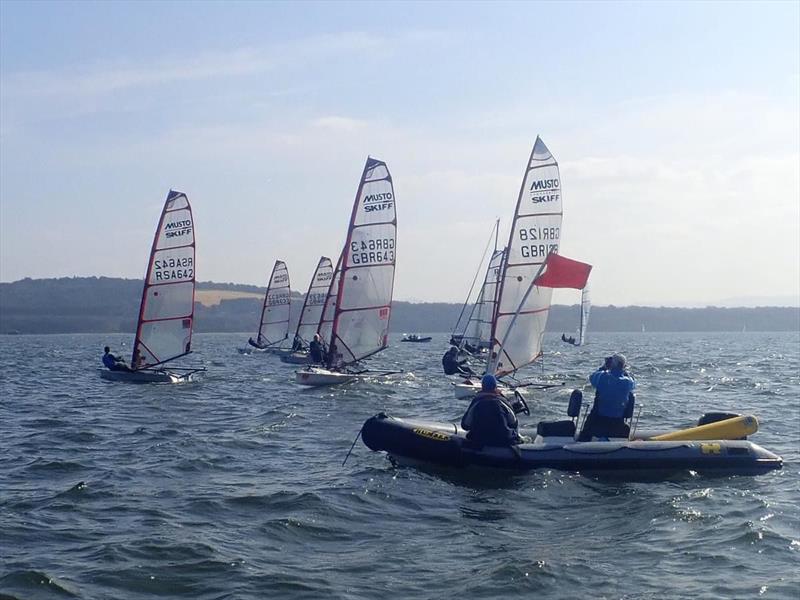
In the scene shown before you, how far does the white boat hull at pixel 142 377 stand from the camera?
26.0 meters

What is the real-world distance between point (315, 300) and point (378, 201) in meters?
18.6

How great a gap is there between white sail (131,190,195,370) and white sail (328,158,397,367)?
4492 mm

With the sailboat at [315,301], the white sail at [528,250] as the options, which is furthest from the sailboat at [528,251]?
the sailboat at [315,301]

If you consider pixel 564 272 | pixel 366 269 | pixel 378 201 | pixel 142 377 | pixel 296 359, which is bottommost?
pixel 142 377

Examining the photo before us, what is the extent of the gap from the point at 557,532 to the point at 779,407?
13425 mm

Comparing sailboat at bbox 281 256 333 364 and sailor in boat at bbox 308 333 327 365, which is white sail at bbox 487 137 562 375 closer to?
sailor in boat at bbox 308 333 327 365

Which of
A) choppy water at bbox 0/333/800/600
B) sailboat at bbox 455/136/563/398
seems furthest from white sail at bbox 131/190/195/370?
choppy water at bbox 0/333/800/600

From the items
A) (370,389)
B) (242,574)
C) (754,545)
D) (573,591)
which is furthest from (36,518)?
(370,389)

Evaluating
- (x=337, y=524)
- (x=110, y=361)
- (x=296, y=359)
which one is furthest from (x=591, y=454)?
(x=296, y=359)

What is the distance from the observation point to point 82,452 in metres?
13.6

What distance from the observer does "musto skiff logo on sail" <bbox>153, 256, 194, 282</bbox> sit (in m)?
27.5

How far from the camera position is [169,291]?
27688 millimetres

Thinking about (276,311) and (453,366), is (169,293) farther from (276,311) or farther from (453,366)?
(276,311)

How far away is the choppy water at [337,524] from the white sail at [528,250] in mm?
7692
